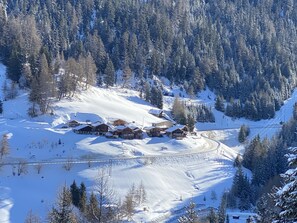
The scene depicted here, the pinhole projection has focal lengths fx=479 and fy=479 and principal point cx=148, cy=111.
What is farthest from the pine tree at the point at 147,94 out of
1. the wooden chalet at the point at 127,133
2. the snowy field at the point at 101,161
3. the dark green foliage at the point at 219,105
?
the wooden chalet at the point at 127,133

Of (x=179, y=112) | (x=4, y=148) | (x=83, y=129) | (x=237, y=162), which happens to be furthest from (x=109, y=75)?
(x=4, y=148)

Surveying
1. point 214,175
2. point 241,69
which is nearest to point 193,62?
point 241,69

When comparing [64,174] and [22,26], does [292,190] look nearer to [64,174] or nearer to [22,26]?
[64,174]

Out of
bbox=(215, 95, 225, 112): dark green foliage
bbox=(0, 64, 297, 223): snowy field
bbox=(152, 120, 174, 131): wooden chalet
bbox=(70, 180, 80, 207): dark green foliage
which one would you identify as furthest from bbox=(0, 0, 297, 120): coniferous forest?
bbox=(70, 180, 80, 207): dark green foliage

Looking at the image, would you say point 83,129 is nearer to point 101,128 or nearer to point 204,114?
point 101,128

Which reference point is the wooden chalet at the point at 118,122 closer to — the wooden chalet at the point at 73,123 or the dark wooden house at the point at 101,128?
the dark wooden house at the point at 101,128

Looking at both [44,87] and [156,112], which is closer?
[44,87]

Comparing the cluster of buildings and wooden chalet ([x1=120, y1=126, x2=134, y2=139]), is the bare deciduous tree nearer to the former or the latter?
the cluster of buildings

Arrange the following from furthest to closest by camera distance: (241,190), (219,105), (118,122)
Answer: (219,105) < (118,122) < (241,190)
